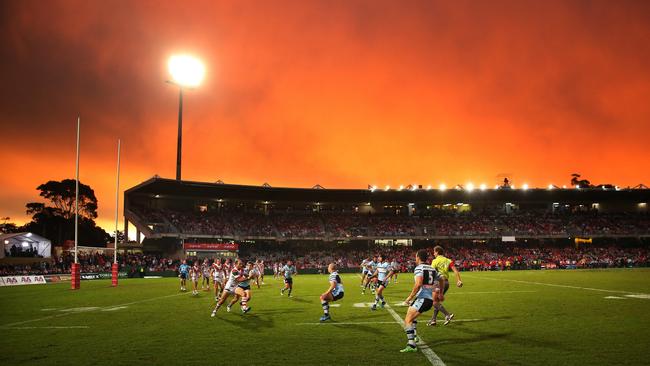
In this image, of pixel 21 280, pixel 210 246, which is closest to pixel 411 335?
pixel 21 280

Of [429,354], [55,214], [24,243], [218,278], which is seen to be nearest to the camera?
[429,354]

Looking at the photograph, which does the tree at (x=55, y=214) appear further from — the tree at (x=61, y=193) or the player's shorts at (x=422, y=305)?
the player's shorts at (x=422, y=305)

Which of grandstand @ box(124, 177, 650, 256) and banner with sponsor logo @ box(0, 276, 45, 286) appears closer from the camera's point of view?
banner with sponsor logo @ box(0, 276, 45, 286)

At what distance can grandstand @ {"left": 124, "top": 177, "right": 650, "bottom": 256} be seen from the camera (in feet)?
225

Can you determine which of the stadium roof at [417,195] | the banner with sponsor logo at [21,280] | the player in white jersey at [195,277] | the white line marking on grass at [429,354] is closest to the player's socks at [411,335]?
the white line marking on grass at [429,354]

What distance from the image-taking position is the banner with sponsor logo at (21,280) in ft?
135

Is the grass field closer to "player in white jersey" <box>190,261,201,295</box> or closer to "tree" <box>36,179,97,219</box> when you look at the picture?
"player in white jersey" <box>190,261,201,295</box>

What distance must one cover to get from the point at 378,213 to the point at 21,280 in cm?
5492

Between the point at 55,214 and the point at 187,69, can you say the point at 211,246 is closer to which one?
the point at 187,69

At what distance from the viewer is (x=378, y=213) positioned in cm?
8269

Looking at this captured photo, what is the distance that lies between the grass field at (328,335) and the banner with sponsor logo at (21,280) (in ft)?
84.2

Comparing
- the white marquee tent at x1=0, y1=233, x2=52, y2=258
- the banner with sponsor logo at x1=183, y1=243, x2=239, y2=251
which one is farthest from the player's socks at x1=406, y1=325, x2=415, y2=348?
the white marquee tent at x1=0, y1=233, x2=52, y2=258

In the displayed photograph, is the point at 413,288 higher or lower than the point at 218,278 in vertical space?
higher

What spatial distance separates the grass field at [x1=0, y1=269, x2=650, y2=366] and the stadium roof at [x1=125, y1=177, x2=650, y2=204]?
177 feet
